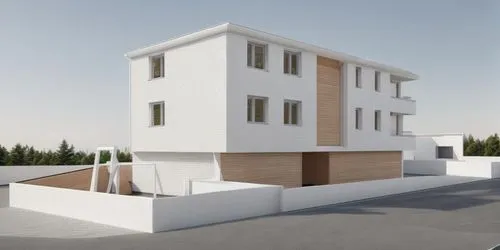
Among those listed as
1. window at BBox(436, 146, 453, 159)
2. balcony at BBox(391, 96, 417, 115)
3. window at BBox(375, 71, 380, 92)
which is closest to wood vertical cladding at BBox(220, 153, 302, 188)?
window at BBox(375, 71, 380, 92)

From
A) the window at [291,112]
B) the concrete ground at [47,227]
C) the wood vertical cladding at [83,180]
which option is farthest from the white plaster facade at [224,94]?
the concrete ground at [47,227]

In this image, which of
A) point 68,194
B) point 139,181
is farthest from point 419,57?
point 68,194

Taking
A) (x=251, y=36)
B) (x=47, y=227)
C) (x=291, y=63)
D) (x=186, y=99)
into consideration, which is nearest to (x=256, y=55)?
(x=251, y=36)

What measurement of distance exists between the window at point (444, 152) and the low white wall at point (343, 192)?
24.1 meters

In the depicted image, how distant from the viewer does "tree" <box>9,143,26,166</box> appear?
129 ft

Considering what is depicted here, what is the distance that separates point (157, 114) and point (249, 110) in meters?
5.57

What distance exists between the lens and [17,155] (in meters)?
39.4

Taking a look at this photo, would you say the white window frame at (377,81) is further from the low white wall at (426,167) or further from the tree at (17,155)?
the tree at (17,155)

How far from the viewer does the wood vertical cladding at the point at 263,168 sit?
20047 mm

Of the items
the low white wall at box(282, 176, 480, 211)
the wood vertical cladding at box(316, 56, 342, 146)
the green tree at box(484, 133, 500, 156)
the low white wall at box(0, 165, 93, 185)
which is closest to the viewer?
the low white wall at box(282, 176, 480, 211)

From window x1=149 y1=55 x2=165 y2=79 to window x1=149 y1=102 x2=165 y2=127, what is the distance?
1.50 metres

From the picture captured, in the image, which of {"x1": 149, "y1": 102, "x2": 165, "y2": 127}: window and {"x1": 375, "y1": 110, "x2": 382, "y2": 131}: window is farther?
{"x1": 375, "y1": 110, "x2": 382, "y2": 131}: window

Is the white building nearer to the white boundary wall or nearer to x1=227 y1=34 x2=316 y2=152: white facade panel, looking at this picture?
x1=227 y1=34 x2=316 y2=152: white facade panel

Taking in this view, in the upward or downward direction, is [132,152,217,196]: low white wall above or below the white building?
below
